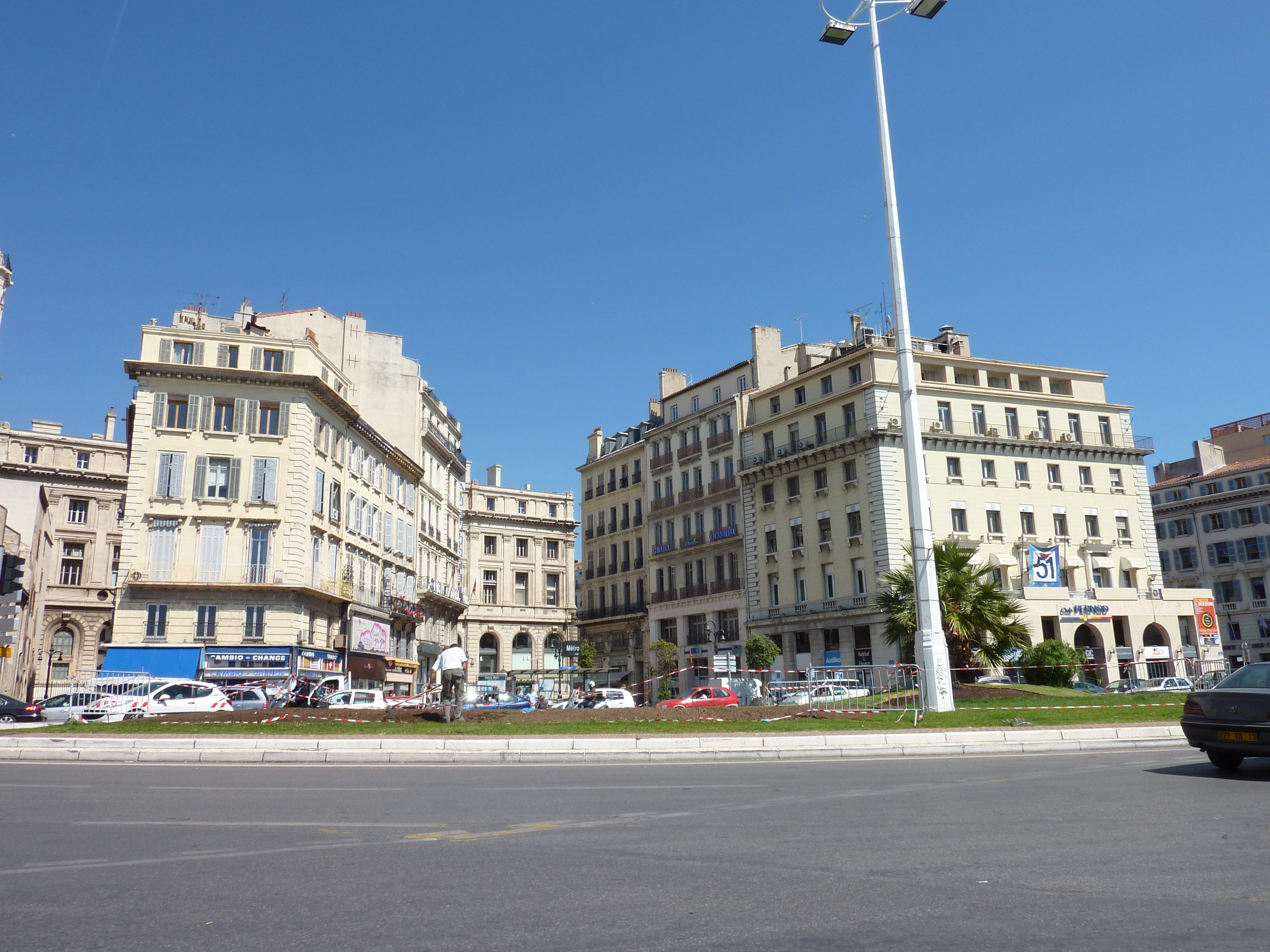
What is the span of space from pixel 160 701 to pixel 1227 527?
7205 cm

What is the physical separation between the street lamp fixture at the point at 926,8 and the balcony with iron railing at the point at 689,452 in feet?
128

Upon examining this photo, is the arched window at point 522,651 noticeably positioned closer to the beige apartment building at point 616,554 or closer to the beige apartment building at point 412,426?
the beige apartment building at point 616,554

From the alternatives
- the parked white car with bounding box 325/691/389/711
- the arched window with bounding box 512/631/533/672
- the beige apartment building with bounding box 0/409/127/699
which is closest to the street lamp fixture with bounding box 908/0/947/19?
the parked white car with bounding box 325/691/389/711

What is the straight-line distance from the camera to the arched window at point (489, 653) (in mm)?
76000

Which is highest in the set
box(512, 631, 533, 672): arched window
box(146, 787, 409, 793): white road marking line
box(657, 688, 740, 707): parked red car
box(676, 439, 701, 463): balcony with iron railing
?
box(676, 439, 701, 463): balcony with iron railing

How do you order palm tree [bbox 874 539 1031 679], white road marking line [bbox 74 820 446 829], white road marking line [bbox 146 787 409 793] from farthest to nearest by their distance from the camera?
1. palm tree [bbox 874 539 1031 679]
2. white road marking line [bbox 146 787 409 793]
3. white road marking line [bbox 74 820 446 829]

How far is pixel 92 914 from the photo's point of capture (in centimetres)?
503

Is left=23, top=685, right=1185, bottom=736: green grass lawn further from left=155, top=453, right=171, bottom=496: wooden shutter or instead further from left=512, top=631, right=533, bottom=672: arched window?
left=512, top=631, right=533, bottom=672: arched window

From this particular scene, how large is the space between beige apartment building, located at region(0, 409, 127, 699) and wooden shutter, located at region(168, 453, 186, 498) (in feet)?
99.1

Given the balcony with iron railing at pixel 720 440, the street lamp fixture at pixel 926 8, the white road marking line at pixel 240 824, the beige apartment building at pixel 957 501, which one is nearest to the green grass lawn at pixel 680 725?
the white road marking line at pixel 240 824

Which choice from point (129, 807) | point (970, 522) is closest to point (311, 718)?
point (129, 807)

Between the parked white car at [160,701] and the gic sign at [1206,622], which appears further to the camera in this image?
the gic sign at [1206,622]

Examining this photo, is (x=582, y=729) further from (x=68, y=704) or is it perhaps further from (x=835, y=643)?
(x=835, y=643)

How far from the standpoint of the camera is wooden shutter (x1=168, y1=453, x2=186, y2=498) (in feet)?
134
